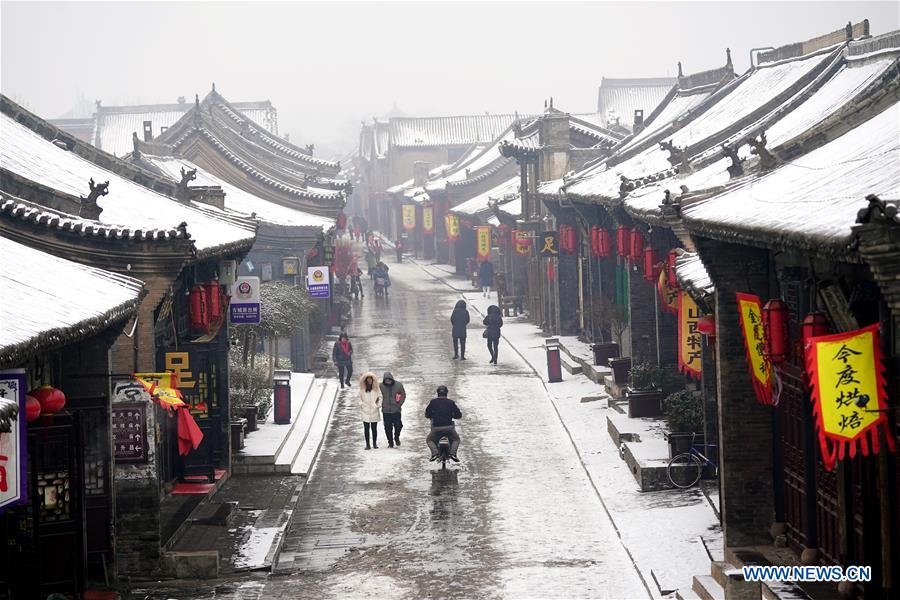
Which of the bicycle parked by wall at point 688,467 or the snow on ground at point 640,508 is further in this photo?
the bicycle parked by wall at point 688,467

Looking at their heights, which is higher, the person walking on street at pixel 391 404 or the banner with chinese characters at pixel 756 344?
the banner with chinese characters at pixel 756 344

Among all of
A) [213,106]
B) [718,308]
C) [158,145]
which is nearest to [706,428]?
[718,308]

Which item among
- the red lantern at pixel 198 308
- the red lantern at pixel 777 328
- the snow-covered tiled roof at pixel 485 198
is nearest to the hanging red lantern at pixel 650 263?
the red lantern at pixel 198 308

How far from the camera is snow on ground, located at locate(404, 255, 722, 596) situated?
15023 mm

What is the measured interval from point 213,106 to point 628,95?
44.8 m

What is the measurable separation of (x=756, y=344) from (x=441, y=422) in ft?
27.8

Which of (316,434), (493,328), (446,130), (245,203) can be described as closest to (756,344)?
(316,434)

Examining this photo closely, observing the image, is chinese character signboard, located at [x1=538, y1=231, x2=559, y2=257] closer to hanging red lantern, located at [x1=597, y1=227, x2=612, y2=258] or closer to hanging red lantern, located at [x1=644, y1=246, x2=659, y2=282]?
hanging red lantern, located at [x1=597, y1=227, x2=612, y2=258]

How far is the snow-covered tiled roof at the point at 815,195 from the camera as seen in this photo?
9.81 meters

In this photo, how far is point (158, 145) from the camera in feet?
125

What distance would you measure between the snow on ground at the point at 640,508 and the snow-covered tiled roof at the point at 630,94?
216 ft

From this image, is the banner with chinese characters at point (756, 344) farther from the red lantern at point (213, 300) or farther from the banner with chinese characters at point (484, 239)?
the banner with chinese characters at point (484, 239)

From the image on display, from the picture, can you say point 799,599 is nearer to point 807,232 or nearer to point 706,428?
point 807,232

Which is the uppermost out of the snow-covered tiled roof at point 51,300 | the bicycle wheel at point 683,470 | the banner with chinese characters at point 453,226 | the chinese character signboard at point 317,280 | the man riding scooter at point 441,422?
the banner with chinese characters at point 453,226
